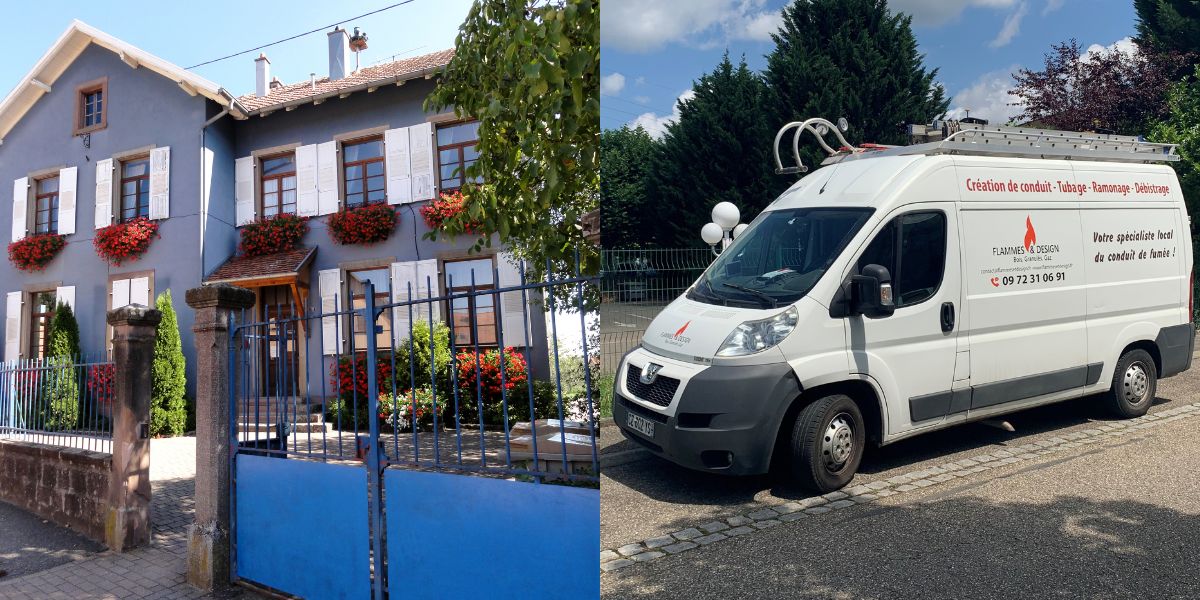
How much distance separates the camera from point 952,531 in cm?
115

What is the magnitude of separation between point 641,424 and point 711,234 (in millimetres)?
327

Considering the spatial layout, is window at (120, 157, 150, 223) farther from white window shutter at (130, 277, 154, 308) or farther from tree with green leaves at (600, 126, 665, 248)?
tree with green leaves at (600, 126, 665, 248)

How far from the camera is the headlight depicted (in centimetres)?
106

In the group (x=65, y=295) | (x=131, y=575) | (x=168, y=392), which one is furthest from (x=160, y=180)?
(x=131, y=575)

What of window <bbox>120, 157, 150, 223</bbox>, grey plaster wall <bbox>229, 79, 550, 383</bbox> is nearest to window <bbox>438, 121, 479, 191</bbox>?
grey plaster wall <bbox>229, 79, 550, 383</bbox>

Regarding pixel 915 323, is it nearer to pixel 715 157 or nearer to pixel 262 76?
pixel 715 157

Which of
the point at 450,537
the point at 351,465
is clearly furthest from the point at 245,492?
the point at 450,537

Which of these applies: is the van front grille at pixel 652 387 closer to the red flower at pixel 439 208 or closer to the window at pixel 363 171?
the red flower at pixel 439 208

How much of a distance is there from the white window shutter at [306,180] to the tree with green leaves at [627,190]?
29.8 feet

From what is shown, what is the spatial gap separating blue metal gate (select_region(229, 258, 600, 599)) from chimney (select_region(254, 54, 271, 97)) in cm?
644

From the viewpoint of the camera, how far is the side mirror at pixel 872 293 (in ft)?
3.49

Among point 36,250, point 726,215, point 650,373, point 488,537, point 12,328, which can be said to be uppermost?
point 36,250

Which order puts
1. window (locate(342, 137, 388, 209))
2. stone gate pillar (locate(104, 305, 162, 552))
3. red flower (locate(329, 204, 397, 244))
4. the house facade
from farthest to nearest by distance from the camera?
window (locate(342, 137, 388, 209))
red flower (locate(329, 204, 397, 244))
the house facade
stone gate pillar (locate(104, 305, 162, 552))

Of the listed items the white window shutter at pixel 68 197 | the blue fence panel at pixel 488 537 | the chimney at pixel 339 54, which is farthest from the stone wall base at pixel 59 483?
the chimney at pixel 339 54
